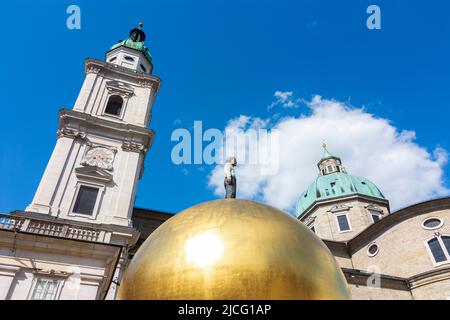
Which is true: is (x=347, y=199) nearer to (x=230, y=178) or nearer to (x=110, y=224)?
(x=110, y=224)

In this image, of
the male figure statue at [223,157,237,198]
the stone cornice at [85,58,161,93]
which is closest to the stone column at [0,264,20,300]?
the male figure statue at [223,157,237,198]

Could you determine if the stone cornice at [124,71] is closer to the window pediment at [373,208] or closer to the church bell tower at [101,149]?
the church bell tower at [101,149]

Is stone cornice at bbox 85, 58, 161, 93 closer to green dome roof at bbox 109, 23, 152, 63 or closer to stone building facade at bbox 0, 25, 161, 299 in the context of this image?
stone building facade at bbox 0, 25, 161, 299

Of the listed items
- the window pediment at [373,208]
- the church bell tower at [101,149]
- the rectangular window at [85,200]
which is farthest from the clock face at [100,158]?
the window pediment at [373,208]

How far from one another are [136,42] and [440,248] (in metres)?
35.0

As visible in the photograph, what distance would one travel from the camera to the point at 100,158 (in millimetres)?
20969

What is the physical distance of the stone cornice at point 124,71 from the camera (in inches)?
1017

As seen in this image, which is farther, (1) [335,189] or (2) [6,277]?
(1) [335,189]

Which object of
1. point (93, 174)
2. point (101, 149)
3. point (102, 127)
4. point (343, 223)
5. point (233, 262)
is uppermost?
point (343, 223)

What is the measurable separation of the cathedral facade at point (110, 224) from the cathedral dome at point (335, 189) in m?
5.83

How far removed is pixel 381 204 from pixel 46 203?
121 feet

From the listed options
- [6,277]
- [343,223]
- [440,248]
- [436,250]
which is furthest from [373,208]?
[6,277]
